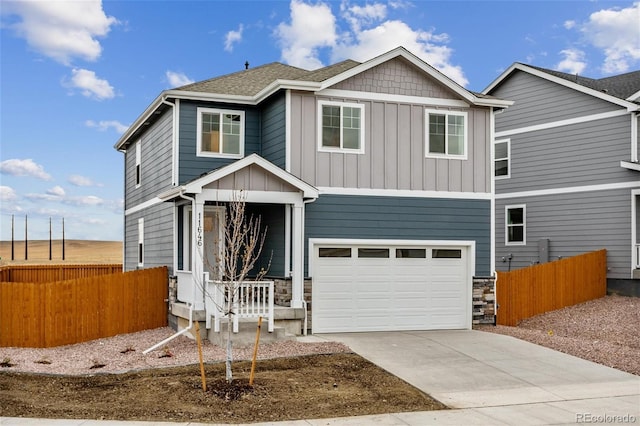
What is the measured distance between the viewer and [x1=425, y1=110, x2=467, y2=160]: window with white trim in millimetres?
17156

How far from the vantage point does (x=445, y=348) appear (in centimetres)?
1414

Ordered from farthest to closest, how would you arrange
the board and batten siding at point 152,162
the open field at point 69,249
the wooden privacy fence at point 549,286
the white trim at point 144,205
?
1. the open field at point 69,249
2. the white trim at point 144,205
3. the wooden privacy fence at point 549,286
4. the board and batten siding at point 152,162

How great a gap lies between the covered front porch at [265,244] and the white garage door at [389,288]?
2.73ft

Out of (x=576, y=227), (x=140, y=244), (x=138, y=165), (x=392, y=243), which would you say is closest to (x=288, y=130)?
(x=392, y=243)

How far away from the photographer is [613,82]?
24.4 meters

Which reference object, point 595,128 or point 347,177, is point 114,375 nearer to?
point 347,177

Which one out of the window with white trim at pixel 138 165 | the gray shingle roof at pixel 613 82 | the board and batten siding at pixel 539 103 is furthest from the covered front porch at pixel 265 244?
the gray shingle roof at pixel 613 82

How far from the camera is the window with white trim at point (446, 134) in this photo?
675 inches

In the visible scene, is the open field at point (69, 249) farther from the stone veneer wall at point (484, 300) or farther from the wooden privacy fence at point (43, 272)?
the stone veneer wall at point (484, 300)

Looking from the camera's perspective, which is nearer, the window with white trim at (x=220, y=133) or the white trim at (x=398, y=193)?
the white trim at (x=398, y=193)

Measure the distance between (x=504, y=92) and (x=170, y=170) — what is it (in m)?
14.3

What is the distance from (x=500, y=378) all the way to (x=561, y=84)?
48.0 feet
